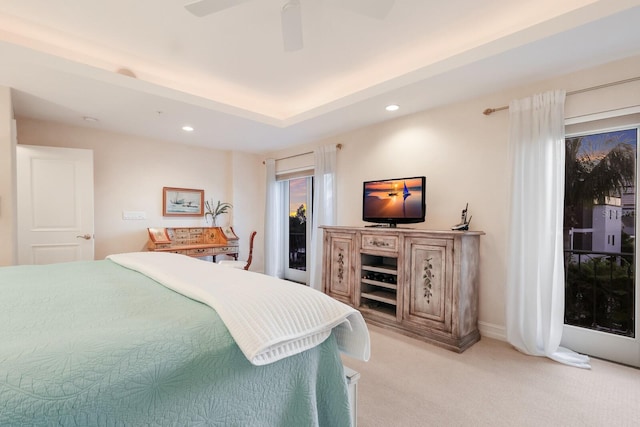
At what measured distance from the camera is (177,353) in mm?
879

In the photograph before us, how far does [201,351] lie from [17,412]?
393mm

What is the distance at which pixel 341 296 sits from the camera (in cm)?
357

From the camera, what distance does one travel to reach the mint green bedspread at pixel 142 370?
2.32 ft

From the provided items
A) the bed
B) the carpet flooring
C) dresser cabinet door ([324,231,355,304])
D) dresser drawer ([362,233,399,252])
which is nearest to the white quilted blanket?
the bed

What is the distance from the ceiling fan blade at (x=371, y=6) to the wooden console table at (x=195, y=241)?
371 cm

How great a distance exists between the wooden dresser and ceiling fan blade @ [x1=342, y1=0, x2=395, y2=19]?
5.83 feet

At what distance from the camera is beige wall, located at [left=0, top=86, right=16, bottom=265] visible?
8.79 ft

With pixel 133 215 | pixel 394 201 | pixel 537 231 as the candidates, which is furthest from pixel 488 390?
pixel 133 215

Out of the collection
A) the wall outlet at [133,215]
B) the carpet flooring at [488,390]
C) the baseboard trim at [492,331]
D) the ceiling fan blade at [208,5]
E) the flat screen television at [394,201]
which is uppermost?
the ceiling fan blade at [208,5]

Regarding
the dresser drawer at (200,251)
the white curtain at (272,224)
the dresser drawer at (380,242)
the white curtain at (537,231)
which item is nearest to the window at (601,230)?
the white curtain at (537,231)

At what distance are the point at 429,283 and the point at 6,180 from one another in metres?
3.91

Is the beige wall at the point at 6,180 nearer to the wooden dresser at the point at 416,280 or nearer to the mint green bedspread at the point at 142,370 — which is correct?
the mint green bedspread at the point at 142,370

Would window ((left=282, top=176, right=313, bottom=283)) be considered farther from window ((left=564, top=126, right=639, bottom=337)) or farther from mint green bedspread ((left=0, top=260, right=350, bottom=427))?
mint green bedspread ((left=0, top=260, right=350, bottom=427))

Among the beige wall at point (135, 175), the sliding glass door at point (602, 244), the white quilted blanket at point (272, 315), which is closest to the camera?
the white quilted blanket at point (272, 315)
